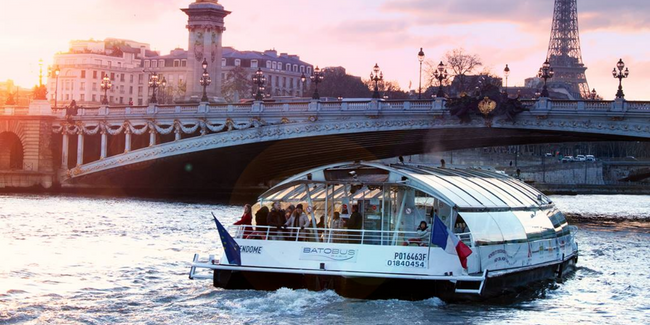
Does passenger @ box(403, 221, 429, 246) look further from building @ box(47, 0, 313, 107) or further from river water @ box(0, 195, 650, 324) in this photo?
building @ box(47, 0, 313, 107)

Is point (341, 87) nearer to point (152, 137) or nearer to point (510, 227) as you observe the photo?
point (152, 137)

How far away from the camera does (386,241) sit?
81.1ft

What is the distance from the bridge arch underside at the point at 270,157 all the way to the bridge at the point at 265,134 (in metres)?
0.06

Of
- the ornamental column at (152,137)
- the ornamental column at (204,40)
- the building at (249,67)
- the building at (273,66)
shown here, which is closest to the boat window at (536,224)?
the ornamental column at (152,137)

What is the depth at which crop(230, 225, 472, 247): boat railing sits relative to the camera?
80.3 ft

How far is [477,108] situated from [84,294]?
31482 millimetres

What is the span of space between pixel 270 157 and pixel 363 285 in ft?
139

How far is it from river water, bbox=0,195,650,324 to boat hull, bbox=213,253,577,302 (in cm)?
17

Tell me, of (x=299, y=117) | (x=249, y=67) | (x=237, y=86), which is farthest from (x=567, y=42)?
(x=299, y=117)

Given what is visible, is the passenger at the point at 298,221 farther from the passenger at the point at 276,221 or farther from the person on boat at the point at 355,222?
the person on boat at the point at 355,222

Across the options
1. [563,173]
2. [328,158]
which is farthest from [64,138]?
[563,173]

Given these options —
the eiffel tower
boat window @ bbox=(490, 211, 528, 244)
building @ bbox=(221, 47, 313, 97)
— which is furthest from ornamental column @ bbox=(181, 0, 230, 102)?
the eiffel tower

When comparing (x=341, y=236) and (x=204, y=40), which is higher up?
(x=204, y=40)

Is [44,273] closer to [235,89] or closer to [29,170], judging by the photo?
[29,170]
